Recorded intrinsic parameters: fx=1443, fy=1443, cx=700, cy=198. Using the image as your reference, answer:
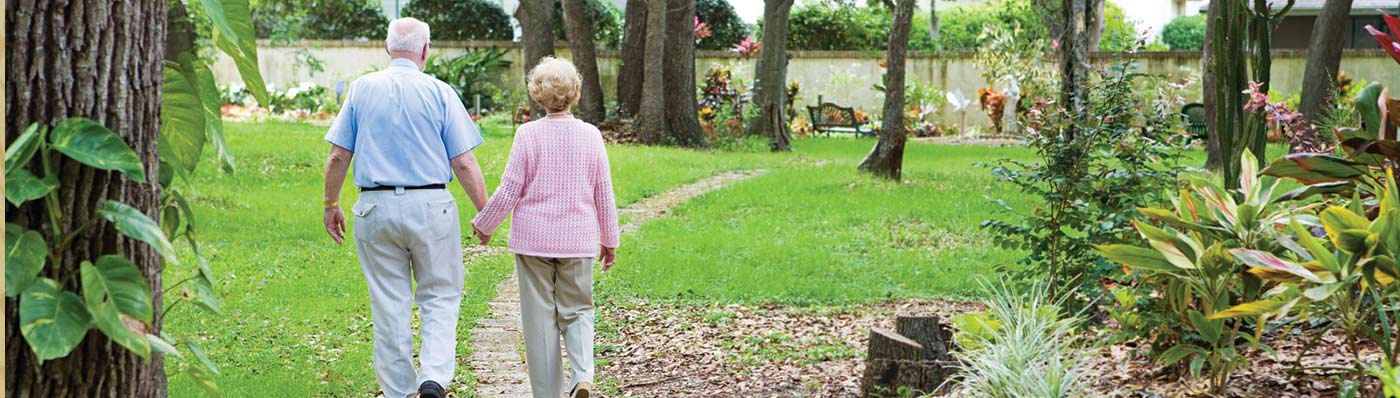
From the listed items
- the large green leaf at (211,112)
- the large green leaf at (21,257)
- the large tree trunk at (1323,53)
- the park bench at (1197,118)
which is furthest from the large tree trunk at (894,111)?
the large green leaf at (21,257)

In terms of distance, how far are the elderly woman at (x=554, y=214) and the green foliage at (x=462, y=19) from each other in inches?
1046

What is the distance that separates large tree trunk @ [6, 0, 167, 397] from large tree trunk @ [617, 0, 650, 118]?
1919cm

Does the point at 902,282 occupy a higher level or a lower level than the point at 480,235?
lower

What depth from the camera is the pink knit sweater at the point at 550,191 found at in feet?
17.7

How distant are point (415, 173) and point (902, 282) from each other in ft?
15.2

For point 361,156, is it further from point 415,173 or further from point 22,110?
point 22,110

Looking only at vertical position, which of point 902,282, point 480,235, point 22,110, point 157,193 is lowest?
point 902,282

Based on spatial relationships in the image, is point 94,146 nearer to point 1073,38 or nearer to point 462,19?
point 1073,38

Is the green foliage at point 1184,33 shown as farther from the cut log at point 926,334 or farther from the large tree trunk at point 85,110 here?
the large tree trunk at point 85,110

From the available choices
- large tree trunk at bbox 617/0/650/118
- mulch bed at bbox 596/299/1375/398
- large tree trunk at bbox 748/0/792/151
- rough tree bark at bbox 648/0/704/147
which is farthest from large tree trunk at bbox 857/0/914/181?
mulch bed at bbox 596/299/1375/398

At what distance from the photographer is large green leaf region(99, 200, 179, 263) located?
8.82 feet

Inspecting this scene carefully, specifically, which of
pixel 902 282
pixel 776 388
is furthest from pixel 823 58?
pixel 776 388

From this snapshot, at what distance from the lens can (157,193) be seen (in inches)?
123

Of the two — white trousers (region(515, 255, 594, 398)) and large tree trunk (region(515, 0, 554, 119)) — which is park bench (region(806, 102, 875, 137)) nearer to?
large tree trunk (region(515, 0, 554, 119))
